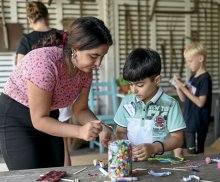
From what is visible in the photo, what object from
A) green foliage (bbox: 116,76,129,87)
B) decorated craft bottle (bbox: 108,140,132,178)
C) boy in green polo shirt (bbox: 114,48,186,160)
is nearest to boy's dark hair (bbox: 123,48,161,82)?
boy in green polo shirt (bbox: 114,48,186,160)

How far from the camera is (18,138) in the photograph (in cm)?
160

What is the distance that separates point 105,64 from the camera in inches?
201

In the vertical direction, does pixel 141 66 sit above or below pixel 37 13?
below

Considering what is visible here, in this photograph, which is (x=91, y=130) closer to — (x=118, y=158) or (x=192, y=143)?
(x=118, y=158)

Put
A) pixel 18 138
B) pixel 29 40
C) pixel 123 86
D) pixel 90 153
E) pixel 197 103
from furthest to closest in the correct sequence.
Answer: pixel 123 86 → pixel 90 153 → pixel 197 103 → pixel 29 40 → pixel 18 138

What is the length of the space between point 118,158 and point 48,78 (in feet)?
1.46

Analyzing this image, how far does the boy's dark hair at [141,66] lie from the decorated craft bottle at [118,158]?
20.3 inches

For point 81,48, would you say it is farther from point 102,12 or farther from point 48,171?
point 102,12

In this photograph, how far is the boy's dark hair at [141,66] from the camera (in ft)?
5.59

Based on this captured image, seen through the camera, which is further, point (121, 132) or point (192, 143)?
point (192, 143)

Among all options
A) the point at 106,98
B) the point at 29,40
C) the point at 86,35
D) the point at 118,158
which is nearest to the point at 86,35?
the point at 86,35

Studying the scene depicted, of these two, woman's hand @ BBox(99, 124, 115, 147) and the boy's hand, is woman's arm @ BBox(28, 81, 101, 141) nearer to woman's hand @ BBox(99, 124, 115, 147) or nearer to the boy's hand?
woman's hand @ BBox(99, 124, 115, 147)

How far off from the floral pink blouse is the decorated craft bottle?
39cm

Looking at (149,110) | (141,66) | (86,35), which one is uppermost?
(86,35)
